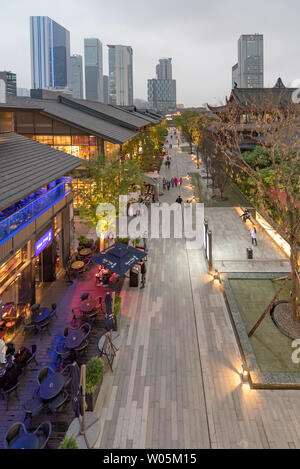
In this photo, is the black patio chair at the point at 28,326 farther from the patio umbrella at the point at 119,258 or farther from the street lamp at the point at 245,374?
the street lamp at the point at 245,374

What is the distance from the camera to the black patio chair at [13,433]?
785 cm

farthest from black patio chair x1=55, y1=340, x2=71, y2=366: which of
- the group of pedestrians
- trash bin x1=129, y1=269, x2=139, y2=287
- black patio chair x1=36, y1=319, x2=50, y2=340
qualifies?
the group of pedestrians

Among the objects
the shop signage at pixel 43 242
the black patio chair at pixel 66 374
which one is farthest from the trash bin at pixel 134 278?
the black patio chair at pixel 66 374

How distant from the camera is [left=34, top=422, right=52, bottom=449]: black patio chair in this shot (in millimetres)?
7806

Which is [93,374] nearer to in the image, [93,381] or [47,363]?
[93,381]

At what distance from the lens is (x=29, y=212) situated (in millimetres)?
13500

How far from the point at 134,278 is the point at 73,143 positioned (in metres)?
19.0

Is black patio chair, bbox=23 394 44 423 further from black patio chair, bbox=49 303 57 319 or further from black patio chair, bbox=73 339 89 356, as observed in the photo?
black patio chair, bbox=49 303 57 319

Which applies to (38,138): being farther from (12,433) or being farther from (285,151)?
(12,433)

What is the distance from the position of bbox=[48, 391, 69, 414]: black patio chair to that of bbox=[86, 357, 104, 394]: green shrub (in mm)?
743

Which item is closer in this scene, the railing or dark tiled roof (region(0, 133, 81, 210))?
dark tiled roof (region(0, 133, 81, 210))

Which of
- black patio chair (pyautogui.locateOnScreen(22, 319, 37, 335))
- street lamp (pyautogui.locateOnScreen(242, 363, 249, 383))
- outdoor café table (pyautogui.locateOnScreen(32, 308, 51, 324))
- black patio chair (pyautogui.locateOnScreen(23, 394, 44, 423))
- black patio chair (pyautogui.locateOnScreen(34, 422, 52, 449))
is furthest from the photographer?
outdoor café table (pyautogui.locateOnScreen(32, 308, 51, 324))

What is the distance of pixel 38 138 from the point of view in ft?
103

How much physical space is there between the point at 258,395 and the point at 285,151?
9.67 meters
